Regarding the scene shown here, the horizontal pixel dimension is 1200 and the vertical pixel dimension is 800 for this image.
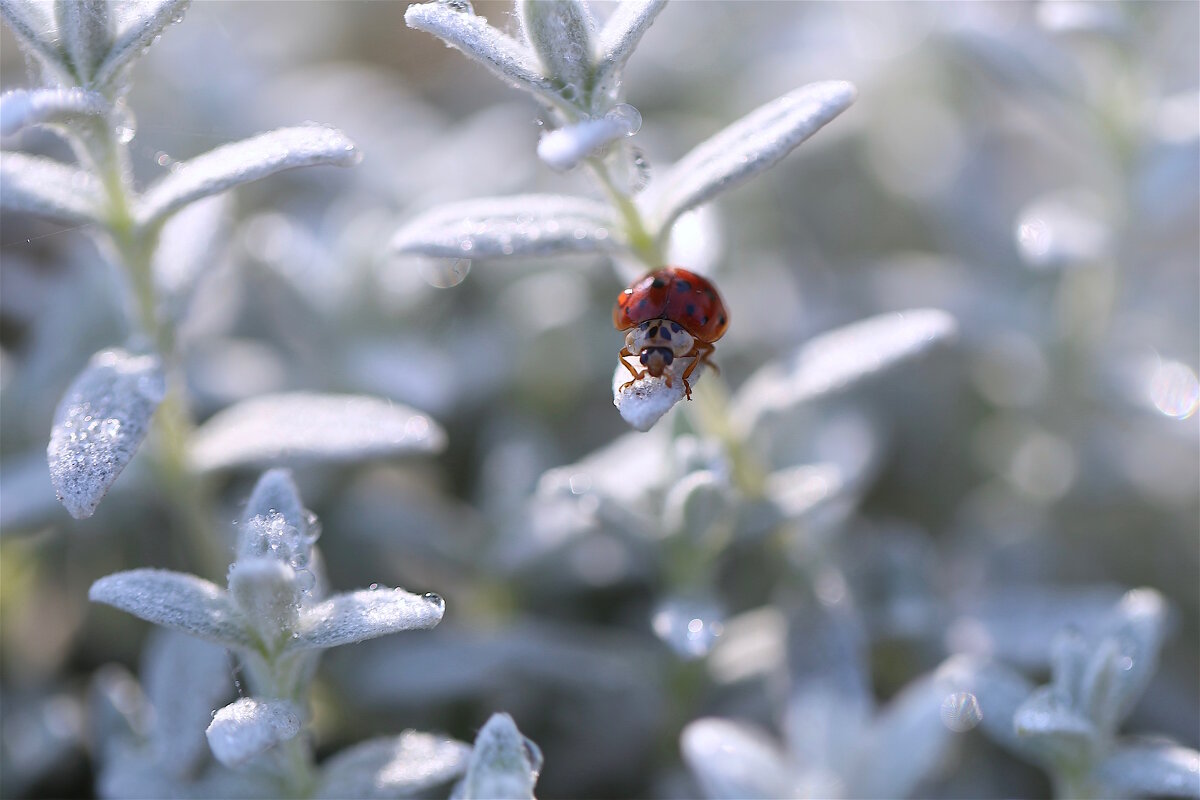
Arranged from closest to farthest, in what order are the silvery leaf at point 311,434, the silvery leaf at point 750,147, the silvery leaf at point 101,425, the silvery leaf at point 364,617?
1. the silvery leaf at point 364,617
2. the silvery leaf at point 101,425
3. the silvery leaf at point 750,147
4. the silvery leaf at point 311,434

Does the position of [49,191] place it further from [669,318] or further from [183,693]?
[669,318]

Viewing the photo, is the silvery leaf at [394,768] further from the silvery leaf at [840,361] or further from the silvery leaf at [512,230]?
the silvery leaf at [840,361]

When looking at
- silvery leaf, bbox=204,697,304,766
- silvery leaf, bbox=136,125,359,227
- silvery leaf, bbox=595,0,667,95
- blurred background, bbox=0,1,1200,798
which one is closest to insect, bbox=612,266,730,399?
blurred background, bbox=0,1,1200,798

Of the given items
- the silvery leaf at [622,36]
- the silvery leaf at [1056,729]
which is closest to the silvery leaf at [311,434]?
the silvery leaf at [622,36]

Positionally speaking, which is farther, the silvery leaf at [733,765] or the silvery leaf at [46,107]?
the silvery leaf at [733,765]

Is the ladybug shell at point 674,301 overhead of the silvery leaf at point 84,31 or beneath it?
beneath

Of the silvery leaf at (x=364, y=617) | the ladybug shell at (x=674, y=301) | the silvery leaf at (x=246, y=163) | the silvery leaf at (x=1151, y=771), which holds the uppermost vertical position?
the silvery leaf at (x=246, y=163)
